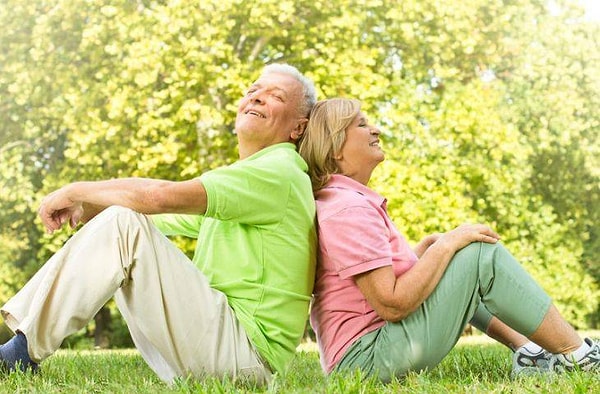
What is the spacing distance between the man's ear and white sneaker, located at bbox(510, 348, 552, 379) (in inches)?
52.4

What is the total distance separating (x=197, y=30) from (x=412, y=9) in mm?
3337

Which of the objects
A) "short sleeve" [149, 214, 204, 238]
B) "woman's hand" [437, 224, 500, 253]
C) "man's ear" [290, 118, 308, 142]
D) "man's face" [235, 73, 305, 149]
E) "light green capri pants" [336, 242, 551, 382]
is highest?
"man's face" [235, 73, 305, 149]

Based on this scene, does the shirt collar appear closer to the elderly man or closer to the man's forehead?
the elderly man

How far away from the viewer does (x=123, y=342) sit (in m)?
17.3

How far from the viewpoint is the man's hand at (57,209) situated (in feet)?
10.4

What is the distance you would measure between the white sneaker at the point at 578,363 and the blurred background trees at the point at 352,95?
862 cm

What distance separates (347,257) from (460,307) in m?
0.48

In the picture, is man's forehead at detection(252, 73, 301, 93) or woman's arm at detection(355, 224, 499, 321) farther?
man's forehead at detection(252, 73, 301, 93)

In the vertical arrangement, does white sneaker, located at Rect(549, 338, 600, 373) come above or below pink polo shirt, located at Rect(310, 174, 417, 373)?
below

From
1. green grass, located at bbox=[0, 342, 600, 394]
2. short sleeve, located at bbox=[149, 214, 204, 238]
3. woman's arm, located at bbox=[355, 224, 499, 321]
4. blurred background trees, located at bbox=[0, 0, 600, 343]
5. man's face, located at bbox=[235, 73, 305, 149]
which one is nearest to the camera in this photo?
green grass, located at bbox=[0, 342, 600, 394]

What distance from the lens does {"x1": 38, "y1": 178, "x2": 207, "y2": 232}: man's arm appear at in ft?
10.2

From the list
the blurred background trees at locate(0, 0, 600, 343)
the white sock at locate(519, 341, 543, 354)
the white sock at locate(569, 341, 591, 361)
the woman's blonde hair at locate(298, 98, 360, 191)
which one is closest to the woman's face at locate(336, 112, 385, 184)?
the woman's blonde hair at locate(298, 98, 360, 191)

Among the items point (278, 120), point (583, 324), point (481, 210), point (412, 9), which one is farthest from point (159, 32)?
point (583, 324)

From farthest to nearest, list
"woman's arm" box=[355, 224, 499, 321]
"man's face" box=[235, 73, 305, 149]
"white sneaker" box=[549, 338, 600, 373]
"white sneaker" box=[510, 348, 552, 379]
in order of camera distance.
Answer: "man's face" box=[235, 73, 305, 149]
"white sneaker" box=[510, 348, 552, 379]
"white sneaker" box=[549, 338, 600, 373]
"woman's arm" box=[355, 224, 499, 321]
